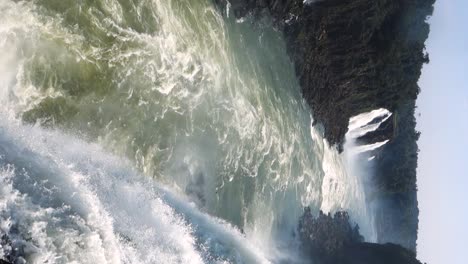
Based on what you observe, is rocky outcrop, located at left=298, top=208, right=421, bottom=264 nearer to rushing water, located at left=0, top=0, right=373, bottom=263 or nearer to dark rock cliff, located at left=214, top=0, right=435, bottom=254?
rushing water, located at left=0, top=0, right=373, bottom=263

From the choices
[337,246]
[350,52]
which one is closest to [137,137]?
[350,52]

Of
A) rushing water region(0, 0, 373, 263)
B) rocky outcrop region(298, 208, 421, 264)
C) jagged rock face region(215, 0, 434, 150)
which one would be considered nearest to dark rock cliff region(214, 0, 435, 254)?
jagged rock face region(215, 0, 434, 150)

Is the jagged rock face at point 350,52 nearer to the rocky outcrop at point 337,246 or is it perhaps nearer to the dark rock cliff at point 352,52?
the dark rock cliff at point 352,52

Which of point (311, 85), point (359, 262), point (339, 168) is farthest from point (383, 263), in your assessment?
point (311, 85)

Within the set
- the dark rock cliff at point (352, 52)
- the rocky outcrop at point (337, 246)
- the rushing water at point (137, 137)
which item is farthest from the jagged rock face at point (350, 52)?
the rocky outcrop at point (337, 246)

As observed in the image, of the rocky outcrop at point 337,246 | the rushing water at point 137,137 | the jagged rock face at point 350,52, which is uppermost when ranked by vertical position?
the jagged rock face at point 350,52

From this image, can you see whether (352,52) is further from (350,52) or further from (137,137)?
(137,137)
